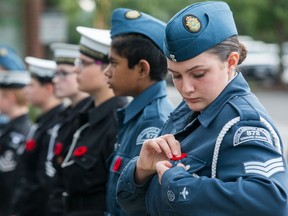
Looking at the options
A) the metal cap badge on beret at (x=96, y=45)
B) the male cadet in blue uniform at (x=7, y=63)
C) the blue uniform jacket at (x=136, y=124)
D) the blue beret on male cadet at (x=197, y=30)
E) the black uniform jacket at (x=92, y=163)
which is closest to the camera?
the blue beret on male cadet at (x=197, y=30)

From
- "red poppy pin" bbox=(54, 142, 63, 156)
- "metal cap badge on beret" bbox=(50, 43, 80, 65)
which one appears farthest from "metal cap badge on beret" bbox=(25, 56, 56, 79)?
"red poppy pin" bbox=(54, 142, 63, 156)

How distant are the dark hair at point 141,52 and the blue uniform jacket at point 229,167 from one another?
1.21 metres

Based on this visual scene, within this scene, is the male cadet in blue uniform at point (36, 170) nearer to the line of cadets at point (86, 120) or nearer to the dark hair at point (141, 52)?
the line of cadets at point (86, 120)

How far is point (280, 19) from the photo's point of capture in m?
28.0

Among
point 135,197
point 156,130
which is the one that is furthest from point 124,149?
point 135,197

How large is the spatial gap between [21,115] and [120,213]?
3.31 metres

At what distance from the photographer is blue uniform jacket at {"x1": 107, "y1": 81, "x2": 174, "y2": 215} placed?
3.61 meters

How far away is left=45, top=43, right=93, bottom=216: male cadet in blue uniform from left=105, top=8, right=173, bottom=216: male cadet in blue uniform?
1.12 m

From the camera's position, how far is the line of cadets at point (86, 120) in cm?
382

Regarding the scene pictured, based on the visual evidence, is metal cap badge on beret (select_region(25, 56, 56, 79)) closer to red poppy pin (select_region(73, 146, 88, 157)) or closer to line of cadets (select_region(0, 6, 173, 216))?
line of cadets (select_region(0, 6, 173, 216))

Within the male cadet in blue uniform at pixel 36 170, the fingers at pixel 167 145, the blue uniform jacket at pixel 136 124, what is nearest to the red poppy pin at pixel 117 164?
the blue uniform jacket at pixel 136 124

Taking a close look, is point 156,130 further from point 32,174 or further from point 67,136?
point 32,174

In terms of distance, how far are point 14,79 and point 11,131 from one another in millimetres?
647

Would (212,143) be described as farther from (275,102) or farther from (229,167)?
(275,102)
